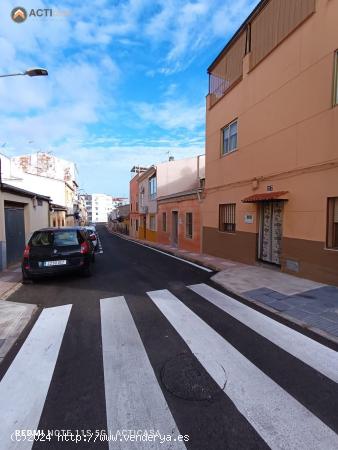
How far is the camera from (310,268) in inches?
268

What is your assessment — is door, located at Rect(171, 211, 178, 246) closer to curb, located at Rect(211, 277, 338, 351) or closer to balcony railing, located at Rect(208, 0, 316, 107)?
balcony railing, located at Rect(208, 0, 316, 107)

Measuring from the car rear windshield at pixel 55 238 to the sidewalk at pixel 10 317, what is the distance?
1.28 m

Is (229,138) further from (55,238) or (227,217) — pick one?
(55,238)

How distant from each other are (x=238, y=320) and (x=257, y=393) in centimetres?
183

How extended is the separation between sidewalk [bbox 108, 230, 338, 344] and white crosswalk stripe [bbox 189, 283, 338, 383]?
0.34 meters

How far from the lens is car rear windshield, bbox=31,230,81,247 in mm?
6986

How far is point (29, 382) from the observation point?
9.29 ft

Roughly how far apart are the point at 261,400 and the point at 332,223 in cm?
528

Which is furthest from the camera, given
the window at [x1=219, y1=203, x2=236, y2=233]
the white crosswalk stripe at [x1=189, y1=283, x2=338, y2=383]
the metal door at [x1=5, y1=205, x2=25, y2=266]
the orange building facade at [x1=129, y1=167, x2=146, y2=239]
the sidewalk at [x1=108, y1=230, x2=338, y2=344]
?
the orange building facade at [x1=129, y1=167, x2=146, y2=239]

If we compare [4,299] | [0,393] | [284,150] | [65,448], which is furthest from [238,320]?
[284,150]

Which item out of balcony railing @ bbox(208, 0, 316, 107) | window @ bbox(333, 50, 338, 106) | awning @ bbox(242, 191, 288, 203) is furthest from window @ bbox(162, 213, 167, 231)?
window @ bbox(333, 50, 338, 106)

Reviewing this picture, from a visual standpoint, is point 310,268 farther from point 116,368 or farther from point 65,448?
point 65,448

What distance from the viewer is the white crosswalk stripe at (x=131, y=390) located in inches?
87.0

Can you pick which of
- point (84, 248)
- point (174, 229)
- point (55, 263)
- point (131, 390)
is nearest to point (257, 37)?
point (84, 248)
